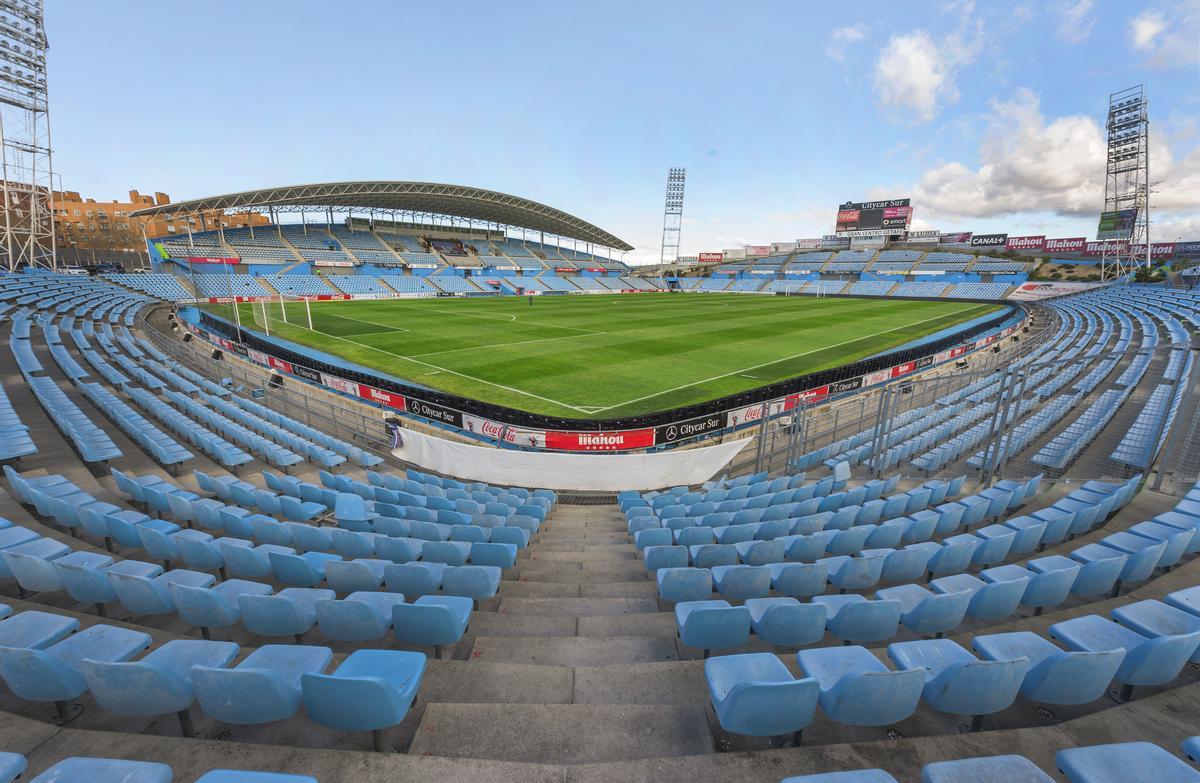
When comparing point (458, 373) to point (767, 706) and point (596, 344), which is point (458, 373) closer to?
point (596, 344)

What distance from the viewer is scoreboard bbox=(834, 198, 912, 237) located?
94.7 meters

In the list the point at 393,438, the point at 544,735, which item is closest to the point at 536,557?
the point at 544,735

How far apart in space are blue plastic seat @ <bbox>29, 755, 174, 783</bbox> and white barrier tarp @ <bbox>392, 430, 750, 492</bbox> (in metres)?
9.59

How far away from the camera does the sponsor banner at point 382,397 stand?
16.2m

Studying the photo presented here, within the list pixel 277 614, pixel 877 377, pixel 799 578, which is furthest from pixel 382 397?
pixel 877 377

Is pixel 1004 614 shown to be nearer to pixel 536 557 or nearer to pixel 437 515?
pixel 536 557

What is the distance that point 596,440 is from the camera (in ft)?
43.3

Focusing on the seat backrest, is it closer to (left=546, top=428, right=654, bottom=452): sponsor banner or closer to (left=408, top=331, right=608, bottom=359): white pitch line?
(left=546, top=428, right=654, bottom=452): sponsor banner

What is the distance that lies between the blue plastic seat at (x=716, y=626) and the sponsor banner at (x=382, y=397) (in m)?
14.3

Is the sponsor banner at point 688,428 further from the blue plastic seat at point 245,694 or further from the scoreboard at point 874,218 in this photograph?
the scoreboard at point 874,218

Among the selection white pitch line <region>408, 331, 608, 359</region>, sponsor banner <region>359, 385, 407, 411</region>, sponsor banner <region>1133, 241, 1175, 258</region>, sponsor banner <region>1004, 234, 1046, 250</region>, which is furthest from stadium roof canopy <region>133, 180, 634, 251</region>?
sponsor banner <region>1133, 241, 1175, 258</region>

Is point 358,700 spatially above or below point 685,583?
above

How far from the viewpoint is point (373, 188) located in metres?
60.1

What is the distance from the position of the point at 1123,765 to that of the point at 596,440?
11.3 metres
